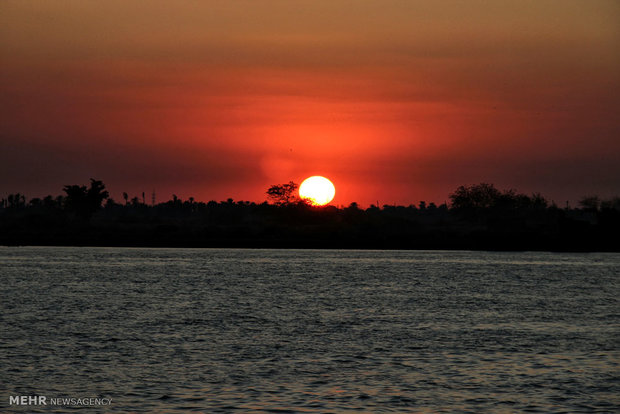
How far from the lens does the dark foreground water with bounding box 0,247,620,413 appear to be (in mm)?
28625

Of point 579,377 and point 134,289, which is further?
point 134,289

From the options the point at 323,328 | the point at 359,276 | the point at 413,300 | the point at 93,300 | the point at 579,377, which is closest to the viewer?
the point at 579,377

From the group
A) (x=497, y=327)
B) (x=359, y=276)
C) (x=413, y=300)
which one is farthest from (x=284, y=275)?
(x=497, y=327)

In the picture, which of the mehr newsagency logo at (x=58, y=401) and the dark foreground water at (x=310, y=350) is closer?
the mehr newsagency logo at (x=58, y=401)

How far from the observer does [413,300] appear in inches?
2864

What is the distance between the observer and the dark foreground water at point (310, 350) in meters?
28.6

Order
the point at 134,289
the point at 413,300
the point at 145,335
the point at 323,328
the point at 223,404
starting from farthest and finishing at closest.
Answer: the point at 134,289 < the point at 413,300 < the point at 323,328 < the point at 145,335 < the point at 223,404

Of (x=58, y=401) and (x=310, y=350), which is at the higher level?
(x=310, y=350)

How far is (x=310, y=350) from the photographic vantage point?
39719 millimetres

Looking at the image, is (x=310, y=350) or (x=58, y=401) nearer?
(x=58, y=401)

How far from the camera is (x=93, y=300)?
68312 millimetres

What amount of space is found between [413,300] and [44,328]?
34.4 m

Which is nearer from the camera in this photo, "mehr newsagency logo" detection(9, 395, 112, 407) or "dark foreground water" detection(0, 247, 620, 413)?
"mehr newsagency logo" detection(9, 395, 112, 407)

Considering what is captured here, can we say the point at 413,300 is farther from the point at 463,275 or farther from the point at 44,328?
the point at 463,275
